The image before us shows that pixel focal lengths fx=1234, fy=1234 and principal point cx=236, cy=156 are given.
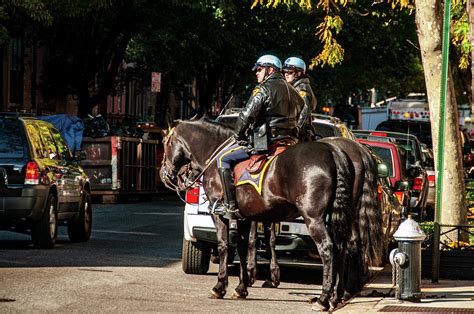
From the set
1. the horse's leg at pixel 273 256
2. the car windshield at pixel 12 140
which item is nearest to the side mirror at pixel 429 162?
the car windshield at pixel 12 140

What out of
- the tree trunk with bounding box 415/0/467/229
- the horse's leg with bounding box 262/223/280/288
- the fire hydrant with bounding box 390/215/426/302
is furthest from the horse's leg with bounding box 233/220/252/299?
the tree trunk with bounding box 415/0/467/229

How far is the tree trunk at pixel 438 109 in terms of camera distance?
17234mm

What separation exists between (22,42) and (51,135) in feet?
78.2

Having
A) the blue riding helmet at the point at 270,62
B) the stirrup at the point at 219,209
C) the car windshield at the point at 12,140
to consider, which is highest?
the blue riding helmet at the point at 270,62

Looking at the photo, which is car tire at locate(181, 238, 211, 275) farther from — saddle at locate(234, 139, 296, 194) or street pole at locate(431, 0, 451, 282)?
street pole at locate(431, 0, 451, 282)

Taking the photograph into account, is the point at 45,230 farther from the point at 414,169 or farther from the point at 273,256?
the point at 414,169

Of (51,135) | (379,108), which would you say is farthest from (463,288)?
(379,108)

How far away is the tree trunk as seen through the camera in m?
17.2

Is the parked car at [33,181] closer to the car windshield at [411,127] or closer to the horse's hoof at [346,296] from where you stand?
the horse's hoof at [346,296]

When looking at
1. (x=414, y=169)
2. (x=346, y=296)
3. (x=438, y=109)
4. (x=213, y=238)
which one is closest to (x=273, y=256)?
(x=213, y=238)

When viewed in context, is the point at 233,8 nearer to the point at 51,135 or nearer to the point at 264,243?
the point at 51,135

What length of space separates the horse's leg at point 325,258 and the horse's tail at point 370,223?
0.46m

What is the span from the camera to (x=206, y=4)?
3950 cm

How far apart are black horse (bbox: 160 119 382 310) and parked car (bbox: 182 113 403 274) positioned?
1.08m
